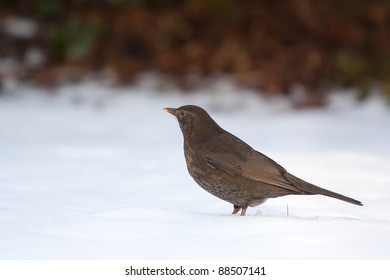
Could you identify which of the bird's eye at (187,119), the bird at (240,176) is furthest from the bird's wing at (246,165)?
the bird's eye at (187,119)

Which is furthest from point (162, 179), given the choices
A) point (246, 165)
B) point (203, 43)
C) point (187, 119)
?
point (203, 43)

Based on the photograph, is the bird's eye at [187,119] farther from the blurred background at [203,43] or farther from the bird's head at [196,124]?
the blurred background at [203,43]

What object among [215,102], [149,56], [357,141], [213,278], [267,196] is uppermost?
[149,56]

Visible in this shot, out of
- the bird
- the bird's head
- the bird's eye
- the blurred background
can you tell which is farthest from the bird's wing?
the blurred background

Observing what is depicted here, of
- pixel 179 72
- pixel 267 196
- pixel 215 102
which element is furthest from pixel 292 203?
pixel 179 72

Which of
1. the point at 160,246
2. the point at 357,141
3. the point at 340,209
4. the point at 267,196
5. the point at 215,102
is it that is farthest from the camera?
the point at 215,102

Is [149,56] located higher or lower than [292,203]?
higher

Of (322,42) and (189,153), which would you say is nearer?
(189,153)

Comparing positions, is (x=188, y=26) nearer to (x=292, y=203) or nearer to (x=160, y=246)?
(x=292, y=203)
